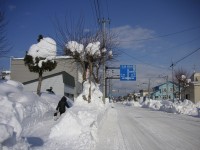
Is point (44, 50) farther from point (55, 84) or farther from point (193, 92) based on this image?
point (193, 92)

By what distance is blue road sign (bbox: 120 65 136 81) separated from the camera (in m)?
39.7

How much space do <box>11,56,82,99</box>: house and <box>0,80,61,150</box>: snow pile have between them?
24461 mm

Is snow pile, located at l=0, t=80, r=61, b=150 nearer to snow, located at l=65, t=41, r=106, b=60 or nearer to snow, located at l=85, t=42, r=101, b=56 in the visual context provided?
snow, located at l=65, t=41, r=106, b=60

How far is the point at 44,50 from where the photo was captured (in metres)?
27.5

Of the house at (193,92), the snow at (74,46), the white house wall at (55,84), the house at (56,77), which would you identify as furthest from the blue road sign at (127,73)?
the house at (193,92)

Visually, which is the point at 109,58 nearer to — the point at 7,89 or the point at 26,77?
the point at 7,89

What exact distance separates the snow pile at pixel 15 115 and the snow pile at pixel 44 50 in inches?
408

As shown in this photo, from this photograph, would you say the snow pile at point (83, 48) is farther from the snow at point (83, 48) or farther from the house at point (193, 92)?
the house at point (193, 92)

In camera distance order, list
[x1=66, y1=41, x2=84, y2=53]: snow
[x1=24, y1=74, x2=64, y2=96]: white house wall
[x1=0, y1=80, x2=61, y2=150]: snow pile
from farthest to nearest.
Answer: [x1=24, y1=74, x2=64, y2=96]: white house wall, [x1=66, y1=41, x2=84, y2=53]: snow, [x1=0, y1=80, x2=61, y2=150]: snow pile

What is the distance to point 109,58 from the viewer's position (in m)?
32.8

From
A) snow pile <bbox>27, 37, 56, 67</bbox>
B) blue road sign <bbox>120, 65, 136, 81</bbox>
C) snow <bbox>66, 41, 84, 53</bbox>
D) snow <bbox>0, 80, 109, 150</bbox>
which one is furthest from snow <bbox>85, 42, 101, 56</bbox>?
blue road sign <bbox>120, 65, 136, 81</bbox>

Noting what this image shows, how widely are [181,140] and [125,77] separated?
1137 inches

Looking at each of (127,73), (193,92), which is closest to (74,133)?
(127,73)

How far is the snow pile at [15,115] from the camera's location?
547 cm
